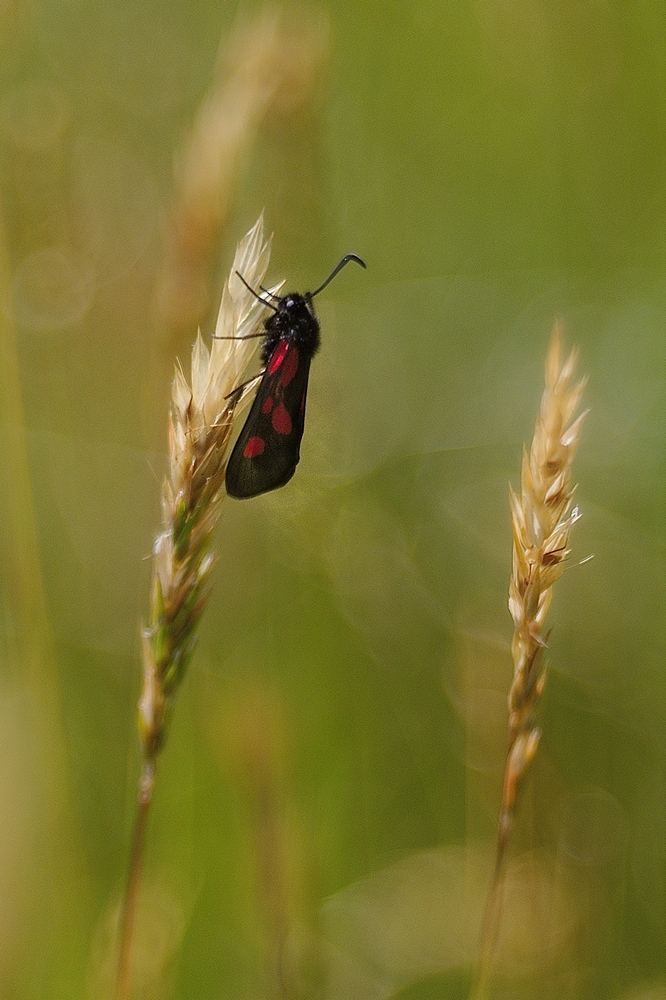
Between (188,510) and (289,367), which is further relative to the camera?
(289,367)

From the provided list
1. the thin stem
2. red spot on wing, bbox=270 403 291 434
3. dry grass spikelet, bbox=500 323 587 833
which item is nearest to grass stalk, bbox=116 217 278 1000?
the thin stem

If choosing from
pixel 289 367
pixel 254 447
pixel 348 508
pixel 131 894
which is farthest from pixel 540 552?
pixel 348 508

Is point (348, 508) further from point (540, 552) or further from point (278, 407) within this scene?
point (540, 552)

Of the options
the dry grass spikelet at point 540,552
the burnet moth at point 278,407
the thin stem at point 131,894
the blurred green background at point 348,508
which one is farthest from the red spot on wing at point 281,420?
the thin stem at point 131,894

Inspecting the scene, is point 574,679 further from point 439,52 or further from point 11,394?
point 439,52

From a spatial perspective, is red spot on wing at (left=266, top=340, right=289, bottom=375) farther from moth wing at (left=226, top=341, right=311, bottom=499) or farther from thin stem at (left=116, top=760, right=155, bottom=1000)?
thin stem at (left=116, top=760, right=155, bottom=1000)

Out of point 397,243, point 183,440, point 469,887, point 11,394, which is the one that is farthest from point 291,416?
point 397,243

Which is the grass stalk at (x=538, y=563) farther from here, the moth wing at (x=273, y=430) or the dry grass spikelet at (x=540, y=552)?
the moth wing at (x=273, y=430)
